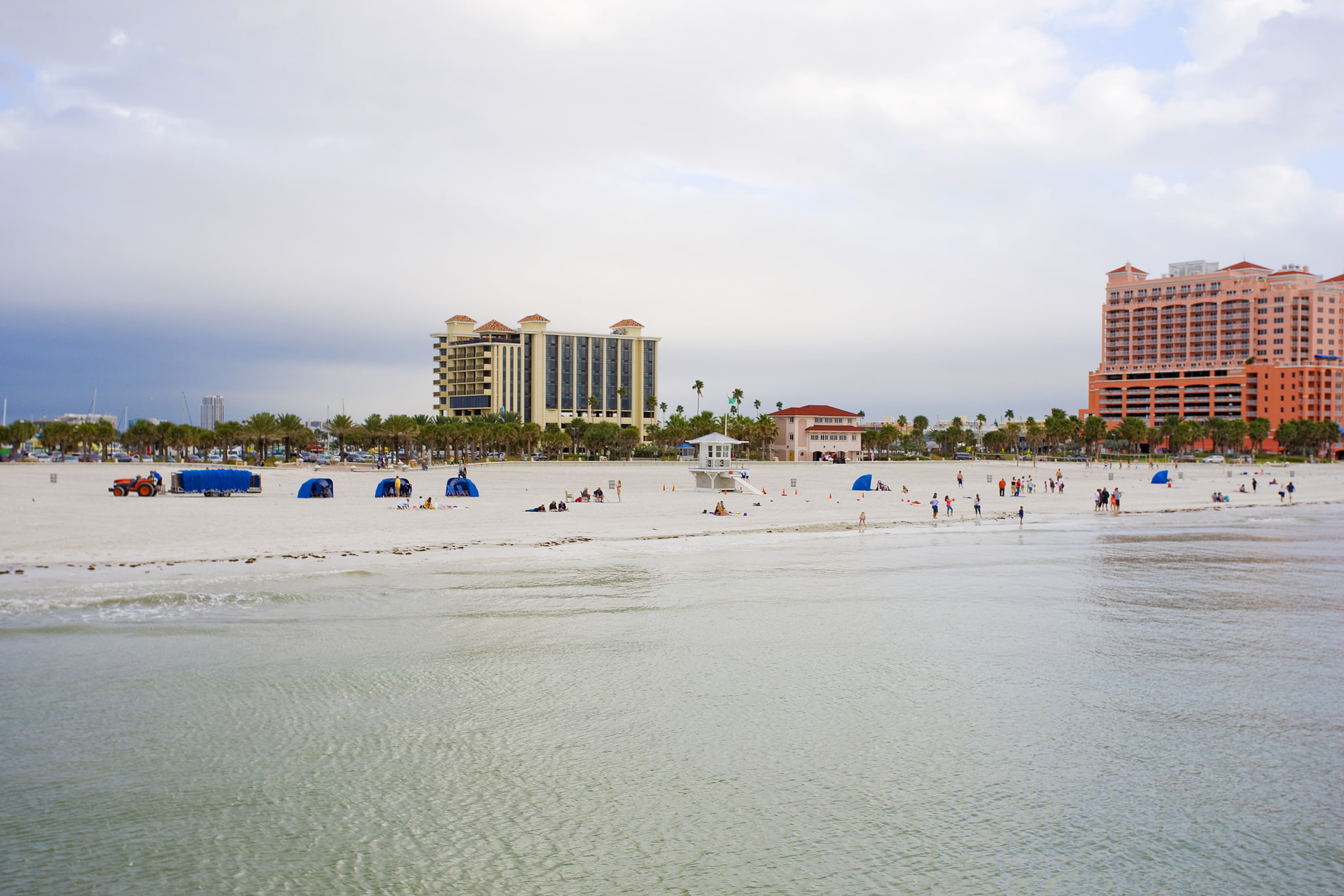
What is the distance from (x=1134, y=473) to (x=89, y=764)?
9856 cm

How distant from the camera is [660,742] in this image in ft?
39.5

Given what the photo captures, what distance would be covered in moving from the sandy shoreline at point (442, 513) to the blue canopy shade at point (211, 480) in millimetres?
772

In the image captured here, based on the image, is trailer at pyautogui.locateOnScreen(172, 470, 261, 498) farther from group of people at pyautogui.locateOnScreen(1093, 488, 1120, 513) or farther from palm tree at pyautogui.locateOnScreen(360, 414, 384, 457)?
palm tree at pyautogui.locateOnScreen(360, 414, 384, 457)

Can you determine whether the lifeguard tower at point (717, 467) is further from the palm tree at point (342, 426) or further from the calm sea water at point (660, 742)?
the palm tree at point (342, 426)

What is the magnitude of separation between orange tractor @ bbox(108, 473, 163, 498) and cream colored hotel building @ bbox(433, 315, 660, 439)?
11209 cm

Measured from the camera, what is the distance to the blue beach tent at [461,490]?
158ft

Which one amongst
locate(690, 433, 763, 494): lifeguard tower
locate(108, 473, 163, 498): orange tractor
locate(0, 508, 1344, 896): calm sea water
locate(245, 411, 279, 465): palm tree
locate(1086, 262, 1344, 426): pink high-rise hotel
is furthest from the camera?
locate(1086, 262, 1344, 426): pink high-rise hotel

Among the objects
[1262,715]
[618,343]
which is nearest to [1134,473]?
[1262,715]

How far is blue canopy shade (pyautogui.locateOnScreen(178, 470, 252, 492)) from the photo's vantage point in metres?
45.9

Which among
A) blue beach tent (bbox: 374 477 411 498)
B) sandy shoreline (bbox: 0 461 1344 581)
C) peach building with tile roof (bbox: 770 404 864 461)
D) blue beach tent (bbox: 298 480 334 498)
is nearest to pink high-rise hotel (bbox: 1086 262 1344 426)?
peach building with tile roof (bbox: 770 404 864 461)

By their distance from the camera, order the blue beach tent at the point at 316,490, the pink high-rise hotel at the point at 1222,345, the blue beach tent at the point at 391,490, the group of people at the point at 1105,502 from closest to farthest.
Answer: the blue beach tent at the point at 316,490
the blue beach tent at the point at 391,490
the group of people at the point at 1105,502
the pink high-rise hotel at the point at 1222,345

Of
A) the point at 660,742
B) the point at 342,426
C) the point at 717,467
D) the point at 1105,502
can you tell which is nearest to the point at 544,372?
the point at 342,426

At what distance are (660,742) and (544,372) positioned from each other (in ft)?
529

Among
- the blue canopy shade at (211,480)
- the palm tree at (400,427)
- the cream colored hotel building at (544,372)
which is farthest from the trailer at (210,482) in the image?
the cream colored hotel building at (544,372)
